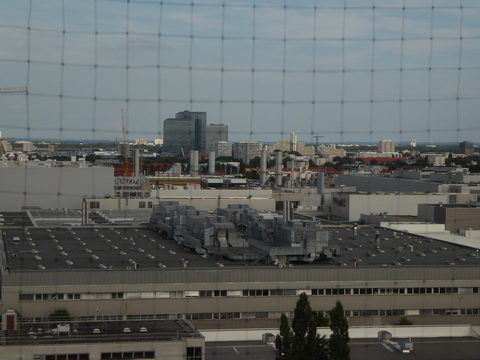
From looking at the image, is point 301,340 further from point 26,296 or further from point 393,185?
point 393,185

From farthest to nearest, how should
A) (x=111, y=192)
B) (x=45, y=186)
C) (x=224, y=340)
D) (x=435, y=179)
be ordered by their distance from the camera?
(x=435, y=179)
(x=111, y=192)
(x=45, y=186)
(x=224, y=340)

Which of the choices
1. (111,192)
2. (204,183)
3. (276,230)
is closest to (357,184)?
(204,183)

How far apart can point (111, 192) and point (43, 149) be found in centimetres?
1654

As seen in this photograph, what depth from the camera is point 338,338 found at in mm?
4930

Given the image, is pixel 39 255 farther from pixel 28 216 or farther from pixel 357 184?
pixel 357 184

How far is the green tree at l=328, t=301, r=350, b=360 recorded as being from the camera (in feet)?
16.2

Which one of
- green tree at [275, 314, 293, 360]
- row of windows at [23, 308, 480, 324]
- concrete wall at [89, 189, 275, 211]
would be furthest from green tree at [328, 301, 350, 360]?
concrete wall at [89, 189, 275, 211]

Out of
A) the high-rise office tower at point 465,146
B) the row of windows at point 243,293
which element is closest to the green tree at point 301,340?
the high-rise office tower at point 465,146

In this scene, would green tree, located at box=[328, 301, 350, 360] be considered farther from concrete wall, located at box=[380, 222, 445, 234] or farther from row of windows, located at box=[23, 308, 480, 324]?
concrete wall, located at box=[380, 222, 445, 234]

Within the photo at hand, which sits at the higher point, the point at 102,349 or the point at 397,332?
the point at 102,349

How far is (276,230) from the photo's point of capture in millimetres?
8586

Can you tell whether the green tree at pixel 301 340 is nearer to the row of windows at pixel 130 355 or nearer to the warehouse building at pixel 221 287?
the row of windows at pixel 130 355

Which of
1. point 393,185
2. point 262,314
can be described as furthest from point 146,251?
point 393,185

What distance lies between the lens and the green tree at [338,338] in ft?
16.2
